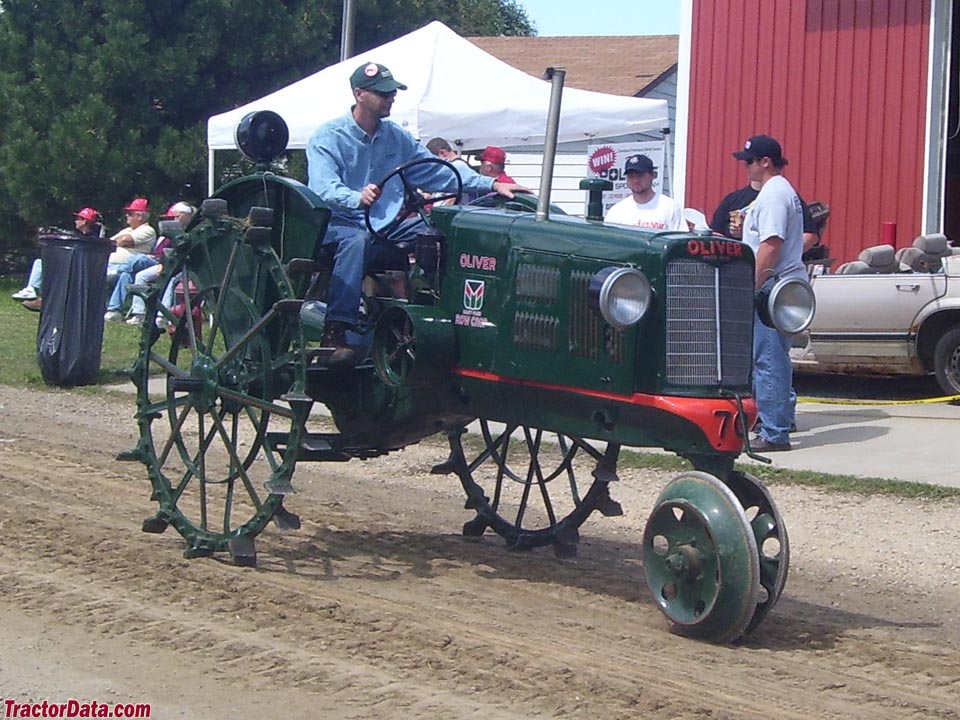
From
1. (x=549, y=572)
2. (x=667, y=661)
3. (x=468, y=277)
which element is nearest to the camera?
(x=667, y=661)

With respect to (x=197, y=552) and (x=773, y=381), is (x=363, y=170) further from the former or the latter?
(x=773, y=381)

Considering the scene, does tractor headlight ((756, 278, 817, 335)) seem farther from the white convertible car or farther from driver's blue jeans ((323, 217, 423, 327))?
the white convertible car

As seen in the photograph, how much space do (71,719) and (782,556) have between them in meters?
2.38

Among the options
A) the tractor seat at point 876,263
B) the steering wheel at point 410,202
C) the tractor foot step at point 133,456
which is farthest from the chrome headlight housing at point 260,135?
the tractor seat at point 876,263

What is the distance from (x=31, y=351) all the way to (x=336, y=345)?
9.42 m

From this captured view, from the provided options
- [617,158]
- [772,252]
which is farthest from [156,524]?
[617,158]

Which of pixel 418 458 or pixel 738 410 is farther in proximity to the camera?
pixel 418 458

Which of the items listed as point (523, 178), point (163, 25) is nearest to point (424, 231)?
point (523, 178)

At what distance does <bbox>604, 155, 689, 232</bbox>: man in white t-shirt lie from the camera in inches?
387

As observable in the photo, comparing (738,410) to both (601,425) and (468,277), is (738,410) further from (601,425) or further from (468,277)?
(468,277)

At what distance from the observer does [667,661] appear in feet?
16.4

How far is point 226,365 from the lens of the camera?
6.48 meters

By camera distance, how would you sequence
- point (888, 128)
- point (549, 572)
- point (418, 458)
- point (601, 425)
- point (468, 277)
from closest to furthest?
1. point (601, 425)
2. point (468, 277)
3. point (549, 572)
4. point (418, 458)
5. point (888, 128)

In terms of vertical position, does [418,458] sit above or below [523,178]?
below
